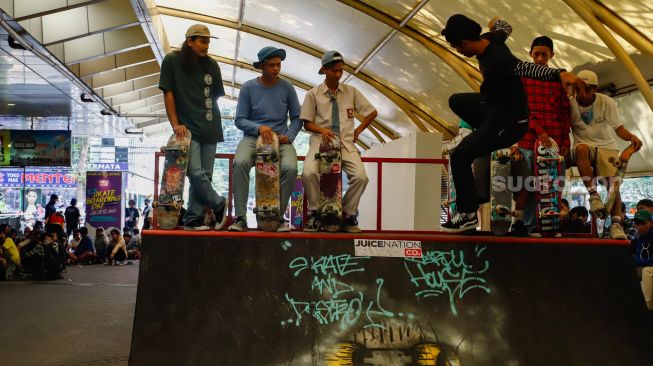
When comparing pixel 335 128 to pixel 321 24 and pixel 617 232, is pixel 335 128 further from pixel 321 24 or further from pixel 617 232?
pixel 321 24

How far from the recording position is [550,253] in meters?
5.06

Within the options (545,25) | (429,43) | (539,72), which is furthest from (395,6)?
(539,72)

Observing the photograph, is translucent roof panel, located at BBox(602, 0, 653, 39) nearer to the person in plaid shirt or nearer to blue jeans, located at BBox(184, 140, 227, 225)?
the person in plaid shirt

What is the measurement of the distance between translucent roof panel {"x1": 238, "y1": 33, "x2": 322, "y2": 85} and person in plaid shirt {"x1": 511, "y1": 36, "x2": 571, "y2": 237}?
19.6 meters

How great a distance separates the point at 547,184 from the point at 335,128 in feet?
6.57

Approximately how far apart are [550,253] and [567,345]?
75 cm

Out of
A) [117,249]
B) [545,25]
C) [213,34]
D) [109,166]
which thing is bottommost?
[117,249]

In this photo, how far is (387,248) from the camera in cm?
499

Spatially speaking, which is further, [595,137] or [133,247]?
[133,247]

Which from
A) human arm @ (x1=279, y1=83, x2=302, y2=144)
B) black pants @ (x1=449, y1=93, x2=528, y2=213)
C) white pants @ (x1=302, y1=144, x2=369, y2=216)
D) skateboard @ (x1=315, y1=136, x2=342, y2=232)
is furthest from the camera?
human arm @ (x1=279, y1=83, x2=302, y2=144)

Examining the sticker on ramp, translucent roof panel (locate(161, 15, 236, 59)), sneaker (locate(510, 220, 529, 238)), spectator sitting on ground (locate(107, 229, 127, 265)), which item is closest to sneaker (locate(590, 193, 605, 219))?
sneaker (locate(510, 220, 529, 238))

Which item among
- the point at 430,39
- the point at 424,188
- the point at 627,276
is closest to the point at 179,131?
the point at 627,276

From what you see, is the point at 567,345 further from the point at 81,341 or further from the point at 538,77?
the point at 81,341

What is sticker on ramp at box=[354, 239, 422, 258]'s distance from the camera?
4.96 meters
